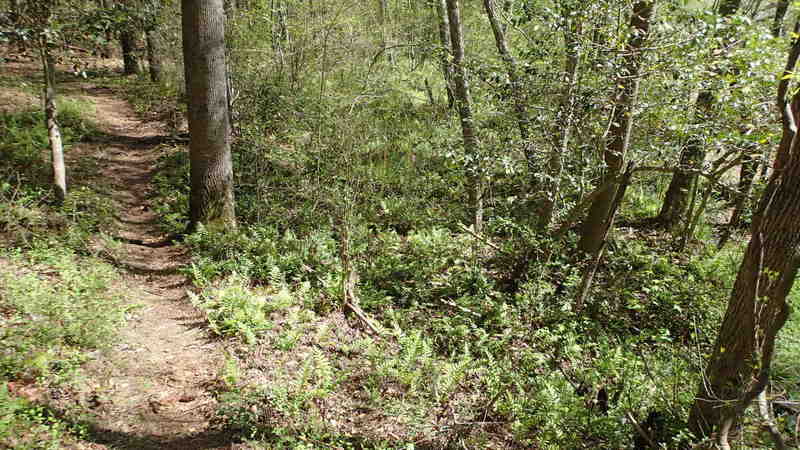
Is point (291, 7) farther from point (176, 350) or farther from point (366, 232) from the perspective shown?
point (176, 350)

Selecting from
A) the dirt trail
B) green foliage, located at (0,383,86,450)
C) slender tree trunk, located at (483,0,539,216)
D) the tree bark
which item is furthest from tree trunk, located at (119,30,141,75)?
the tree bark

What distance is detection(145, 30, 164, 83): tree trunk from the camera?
14826mm

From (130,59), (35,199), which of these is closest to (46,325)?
(35,199)

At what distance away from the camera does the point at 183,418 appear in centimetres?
456

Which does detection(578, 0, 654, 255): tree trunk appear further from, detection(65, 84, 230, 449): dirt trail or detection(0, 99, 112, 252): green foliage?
detection(0, 99, 112, 252): green foliage

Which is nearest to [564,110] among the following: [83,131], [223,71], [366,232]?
[366,232]

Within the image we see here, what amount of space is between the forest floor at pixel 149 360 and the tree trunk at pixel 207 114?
905 mm

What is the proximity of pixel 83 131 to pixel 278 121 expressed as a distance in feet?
17.0

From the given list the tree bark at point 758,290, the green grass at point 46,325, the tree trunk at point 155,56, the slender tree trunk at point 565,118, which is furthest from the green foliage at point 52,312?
the tree trunk at point 155,56

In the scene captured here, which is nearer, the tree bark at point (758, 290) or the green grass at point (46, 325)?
the tree bark at point (758, 290)

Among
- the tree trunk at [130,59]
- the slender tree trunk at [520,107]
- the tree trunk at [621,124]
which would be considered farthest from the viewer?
the tree trunk at [130,59]

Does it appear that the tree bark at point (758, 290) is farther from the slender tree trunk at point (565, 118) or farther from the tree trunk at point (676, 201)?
the tree trunk at point (676, 201)

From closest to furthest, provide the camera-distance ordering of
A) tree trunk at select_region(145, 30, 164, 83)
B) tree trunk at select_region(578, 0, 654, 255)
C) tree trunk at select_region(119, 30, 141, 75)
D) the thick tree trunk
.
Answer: the thick tree trunk
tree trunk at select_region(578, 0, 654, 255)
tree trunk at select_region(145, 30, 164, 83)
tree trunk at select_region(119, 30, 141, 75)

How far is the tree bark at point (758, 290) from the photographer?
360cm
